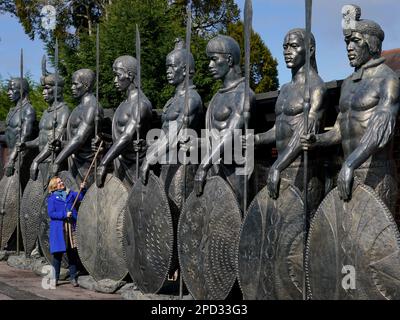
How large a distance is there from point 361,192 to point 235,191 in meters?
1.99

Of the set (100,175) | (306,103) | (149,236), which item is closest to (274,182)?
(306,103)

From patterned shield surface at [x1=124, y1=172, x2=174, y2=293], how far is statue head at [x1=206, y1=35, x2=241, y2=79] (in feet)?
3.98

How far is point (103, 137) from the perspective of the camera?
10320 mm

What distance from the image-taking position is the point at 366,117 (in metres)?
6.30

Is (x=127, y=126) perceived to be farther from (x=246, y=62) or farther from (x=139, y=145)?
(x=246, y=62)

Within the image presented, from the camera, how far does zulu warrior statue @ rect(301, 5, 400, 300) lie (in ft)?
19.3

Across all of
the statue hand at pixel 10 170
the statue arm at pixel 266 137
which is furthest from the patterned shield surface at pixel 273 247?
the statue hand at pixel 10 170

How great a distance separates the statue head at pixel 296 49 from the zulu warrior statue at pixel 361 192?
2.08 ft

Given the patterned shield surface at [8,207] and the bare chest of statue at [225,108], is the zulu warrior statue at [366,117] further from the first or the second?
the patterned shield surface at [8,207]

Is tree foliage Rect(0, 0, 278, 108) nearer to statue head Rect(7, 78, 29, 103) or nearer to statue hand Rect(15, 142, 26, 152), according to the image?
statue head Rect(7, 78, 29, 103)

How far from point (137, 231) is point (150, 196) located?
1.37ft

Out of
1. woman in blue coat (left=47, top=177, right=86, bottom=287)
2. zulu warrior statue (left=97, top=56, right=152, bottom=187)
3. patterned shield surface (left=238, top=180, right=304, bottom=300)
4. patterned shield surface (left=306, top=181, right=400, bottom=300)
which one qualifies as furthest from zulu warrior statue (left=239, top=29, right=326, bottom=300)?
woman in blue coat (left=47, top=177, right=86, bottom=287)

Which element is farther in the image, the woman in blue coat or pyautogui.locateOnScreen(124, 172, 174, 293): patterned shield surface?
the woman in blue coat

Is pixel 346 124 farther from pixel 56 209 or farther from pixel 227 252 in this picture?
pixel 56 209
